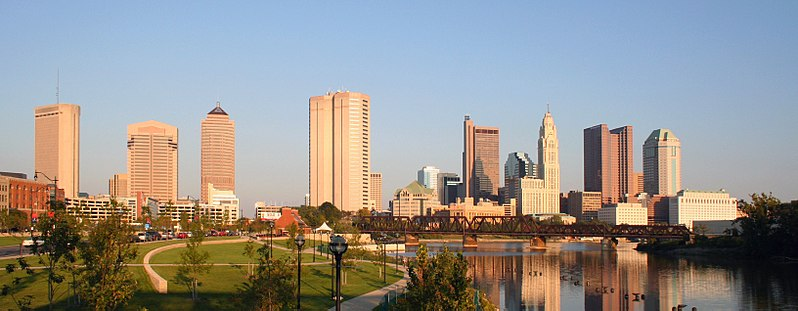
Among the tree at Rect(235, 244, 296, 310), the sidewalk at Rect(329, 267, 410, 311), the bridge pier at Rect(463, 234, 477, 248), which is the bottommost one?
the bridge pier at Rect(463, 234, 477, 248)

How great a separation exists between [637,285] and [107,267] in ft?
214

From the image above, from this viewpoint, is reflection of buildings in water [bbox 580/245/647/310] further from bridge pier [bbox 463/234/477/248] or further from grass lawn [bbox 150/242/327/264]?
bridge pier [bbox 463/234/477/248]

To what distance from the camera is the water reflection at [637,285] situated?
229 ft

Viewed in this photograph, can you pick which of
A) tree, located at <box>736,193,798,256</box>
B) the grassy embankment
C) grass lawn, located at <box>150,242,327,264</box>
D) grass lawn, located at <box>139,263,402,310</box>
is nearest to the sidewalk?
grass lawn, located at <box>139,263,402,310</box>

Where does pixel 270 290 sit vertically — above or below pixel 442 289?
below

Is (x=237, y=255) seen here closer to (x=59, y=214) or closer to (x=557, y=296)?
(x=557, y=296)

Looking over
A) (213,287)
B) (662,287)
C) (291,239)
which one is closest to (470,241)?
(291,239)

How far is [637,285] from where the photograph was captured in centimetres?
8712

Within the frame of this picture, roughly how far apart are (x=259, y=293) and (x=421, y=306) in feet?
29.5

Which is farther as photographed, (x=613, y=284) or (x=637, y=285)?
(x=613, y=284)

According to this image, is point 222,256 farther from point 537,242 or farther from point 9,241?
point 537,242

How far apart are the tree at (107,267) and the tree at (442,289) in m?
12.2

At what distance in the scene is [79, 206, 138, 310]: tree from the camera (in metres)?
34.5

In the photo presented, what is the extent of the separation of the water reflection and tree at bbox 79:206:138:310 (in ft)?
123
